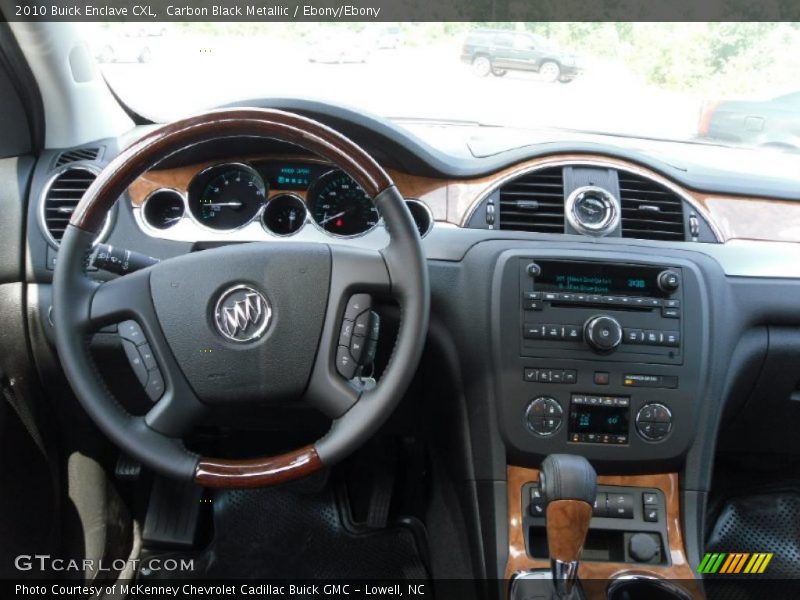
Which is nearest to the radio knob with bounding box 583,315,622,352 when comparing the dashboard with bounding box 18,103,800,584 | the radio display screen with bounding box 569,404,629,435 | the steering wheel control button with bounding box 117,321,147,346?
the dashboard with bounding box 18,103,800,584

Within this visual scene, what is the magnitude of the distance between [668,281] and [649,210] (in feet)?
0.78

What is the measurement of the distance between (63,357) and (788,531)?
205cm

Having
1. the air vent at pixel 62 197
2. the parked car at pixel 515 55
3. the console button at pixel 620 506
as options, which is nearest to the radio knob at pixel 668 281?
the console button at pixel 620 506

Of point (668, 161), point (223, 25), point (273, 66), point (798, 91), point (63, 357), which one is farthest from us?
point (798, 91)

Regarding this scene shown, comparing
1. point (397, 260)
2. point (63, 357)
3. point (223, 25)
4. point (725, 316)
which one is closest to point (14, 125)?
point (223, 25)

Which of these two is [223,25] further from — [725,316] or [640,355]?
[725,316]

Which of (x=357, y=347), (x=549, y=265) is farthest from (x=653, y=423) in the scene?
(x=357, y=347)

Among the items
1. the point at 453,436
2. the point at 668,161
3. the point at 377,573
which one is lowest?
the point at 377,573

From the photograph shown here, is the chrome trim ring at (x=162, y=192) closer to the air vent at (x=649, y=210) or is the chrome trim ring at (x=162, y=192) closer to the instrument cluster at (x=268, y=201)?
the instrument cluster at (x=268, y=201)

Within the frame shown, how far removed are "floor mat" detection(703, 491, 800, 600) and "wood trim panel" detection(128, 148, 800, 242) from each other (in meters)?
0.84

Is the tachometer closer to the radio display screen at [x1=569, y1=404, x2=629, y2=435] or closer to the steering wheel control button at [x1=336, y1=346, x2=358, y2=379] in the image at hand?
the steering wheel control button at [x1=336, y1=346, x2=358, y2=379]

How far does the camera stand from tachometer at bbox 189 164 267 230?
1.88 metres

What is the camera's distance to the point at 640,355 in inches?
68.6

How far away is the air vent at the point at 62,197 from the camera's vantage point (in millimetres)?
1848
